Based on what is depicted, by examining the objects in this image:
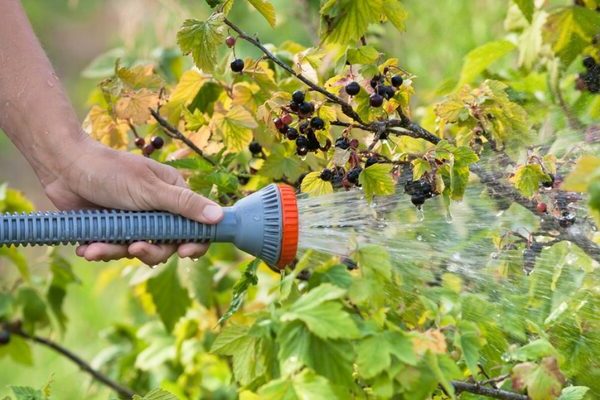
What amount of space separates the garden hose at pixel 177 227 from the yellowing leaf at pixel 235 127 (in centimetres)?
35

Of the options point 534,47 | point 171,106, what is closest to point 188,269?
point 171,106

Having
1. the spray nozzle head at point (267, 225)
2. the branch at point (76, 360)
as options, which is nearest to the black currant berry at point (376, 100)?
the spray nozzle head at point (267, 225)

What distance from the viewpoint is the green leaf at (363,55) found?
1871 mm

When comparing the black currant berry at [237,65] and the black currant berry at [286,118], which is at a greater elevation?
the black currant berry at [237,65]

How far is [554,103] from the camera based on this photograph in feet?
8.13

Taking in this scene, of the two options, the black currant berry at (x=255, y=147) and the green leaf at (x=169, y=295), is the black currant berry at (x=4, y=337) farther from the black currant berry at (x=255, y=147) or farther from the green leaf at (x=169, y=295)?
the black currant berry at (x=255, y=147)

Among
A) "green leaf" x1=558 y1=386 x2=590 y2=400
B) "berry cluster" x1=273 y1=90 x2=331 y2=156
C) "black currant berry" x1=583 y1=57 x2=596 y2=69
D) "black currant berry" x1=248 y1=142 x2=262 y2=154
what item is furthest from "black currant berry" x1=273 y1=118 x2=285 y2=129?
"black currant berry" x1=583 y1=57 x2=596 y2=69

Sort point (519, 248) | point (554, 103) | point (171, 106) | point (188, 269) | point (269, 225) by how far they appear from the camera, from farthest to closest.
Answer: point (188, 269)
point (554, 103)
point (171, 106)
point (519, 248)
point (269, 225)

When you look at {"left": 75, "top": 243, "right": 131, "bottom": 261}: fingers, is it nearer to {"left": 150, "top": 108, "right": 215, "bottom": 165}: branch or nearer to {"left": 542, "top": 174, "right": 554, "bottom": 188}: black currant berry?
{"left": 150, "top": 108, "right": 215, "bottom": 165}: branch

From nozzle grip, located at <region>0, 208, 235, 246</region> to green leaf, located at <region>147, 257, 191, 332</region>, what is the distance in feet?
3.10

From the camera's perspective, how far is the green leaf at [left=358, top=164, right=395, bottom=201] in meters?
1.74

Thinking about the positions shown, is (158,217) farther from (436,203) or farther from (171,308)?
(171,308)

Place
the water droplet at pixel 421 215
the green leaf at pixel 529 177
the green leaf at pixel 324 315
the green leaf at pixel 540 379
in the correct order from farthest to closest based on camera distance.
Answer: the water droplet at pixel 421 215 → the green leaf at pixel 529 177 → the green leaf at pixel 540 379 → the green leaf at pixel 324 315

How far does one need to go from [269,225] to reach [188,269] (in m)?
1.02
